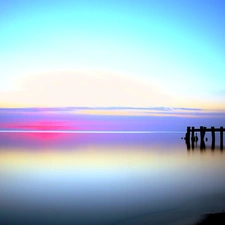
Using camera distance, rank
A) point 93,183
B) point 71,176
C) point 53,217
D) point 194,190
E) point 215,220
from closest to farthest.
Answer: point 215,220 → point 53,217 → point 194,190 → point 93,183 → point 71,176

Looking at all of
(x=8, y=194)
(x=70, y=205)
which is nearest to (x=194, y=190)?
(x=70, y=205)

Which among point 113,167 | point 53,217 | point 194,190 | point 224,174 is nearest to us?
point 53,217

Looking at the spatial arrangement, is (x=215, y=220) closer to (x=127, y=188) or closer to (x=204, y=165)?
(x=127, y=188)

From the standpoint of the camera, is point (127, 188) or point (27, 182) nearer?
point (127, 188)

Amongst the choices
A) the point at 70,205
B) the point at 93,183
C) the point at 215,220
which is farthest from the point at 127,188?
the point at 215,220

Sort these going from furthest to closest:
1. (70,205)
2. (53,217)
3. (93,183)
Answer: (93,183), (70,205), (53,217)

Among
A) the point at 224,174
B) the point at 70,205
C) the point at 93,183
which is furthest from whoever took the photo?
the point at 224,174

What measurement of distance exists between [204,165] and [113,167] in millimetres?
7581

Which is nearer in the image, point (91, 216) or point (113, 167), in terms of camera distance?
point (91, 216)

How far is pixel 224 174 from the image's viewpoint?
21.0 meters

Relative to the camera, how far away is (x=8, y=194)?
577 inches

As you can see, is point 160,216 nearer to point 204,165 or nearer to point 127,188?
point 127,188

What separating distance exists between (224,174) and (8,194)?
1404 cm

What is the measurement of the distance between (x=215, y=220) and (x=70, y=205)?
5772 mm
